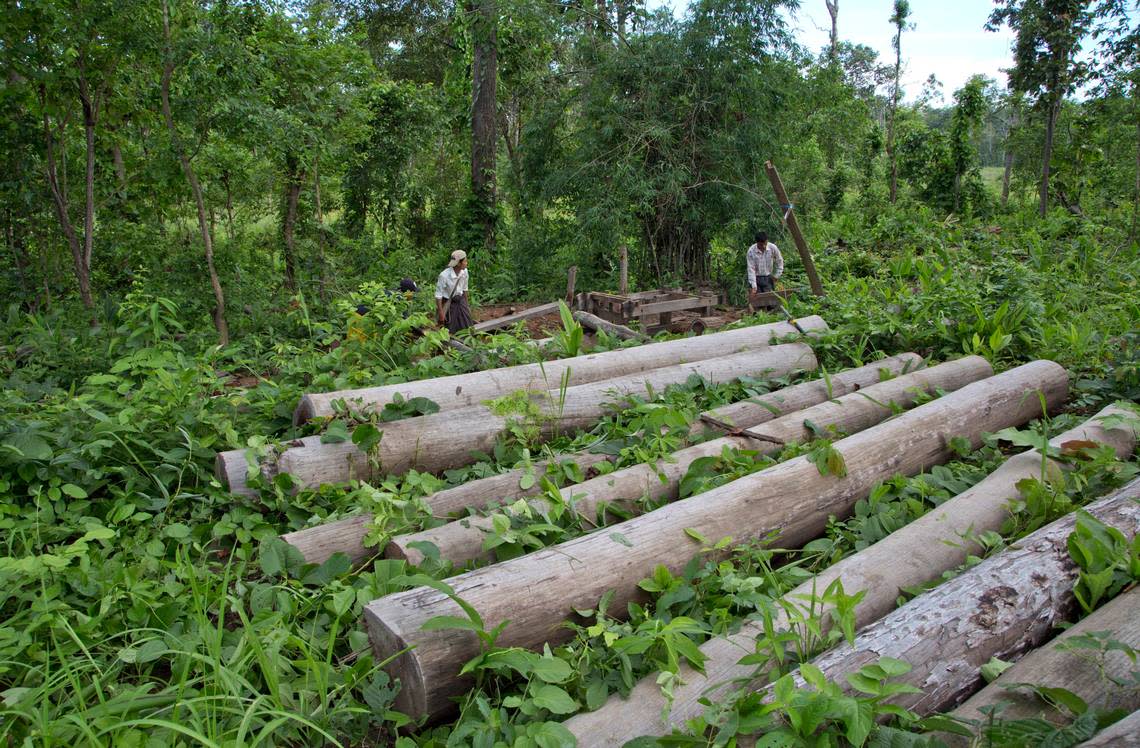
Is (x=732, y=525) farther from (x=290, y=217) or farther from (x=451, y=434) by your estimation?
(x=290, y=217)

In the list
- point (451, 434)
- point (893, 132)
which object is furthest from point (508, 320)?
point (893, 132)

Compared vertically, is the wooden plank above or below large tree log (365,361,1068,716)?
above

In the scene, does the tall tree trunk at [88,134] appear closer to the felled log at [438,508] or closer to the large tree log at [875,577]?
the felled log at [438,508]

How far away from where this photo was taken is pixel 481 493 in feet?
10.9

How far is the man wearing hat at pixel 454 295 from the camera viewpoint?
7.73m

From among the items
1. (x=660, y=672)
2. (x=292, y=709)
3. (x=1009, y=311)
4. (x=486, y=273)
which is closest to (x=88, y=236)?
(x=486, y=273)

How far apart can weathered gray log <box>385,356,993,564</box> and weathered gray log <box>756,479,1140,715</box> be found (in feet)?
3.88

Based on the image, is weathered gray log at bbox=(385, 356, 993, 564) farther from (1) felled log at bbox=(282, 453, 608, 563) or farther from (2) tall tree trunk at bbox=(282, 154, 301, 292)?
(2) tall tree trunk at bbox=(282, 154, 301, 292)

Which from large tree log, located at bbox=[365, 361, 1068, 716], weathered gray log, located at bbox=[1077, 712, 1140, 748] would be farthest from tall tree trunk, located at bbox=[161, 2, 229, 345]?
weathered gray log, located at bbox=[1077, 712, 1140, 748]

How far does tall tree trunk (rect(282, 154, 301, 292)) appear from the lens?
10758 millimetres

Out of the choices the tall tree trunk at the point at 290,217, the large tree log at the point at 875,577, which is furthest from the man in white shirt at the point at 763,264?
the tall tree trunk at the point at 290,217

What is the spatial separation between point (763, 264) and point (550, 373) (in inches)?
217

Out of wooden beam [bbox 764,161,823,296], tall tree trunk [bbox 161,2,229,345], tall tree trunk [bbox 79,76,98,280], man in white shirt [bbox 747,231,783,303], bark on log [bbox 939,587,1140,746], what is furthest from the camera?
man in white shirt [bbox 747,231,783,303]

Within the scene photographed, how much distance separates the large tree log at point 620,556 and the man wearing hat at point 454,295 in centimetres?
496
